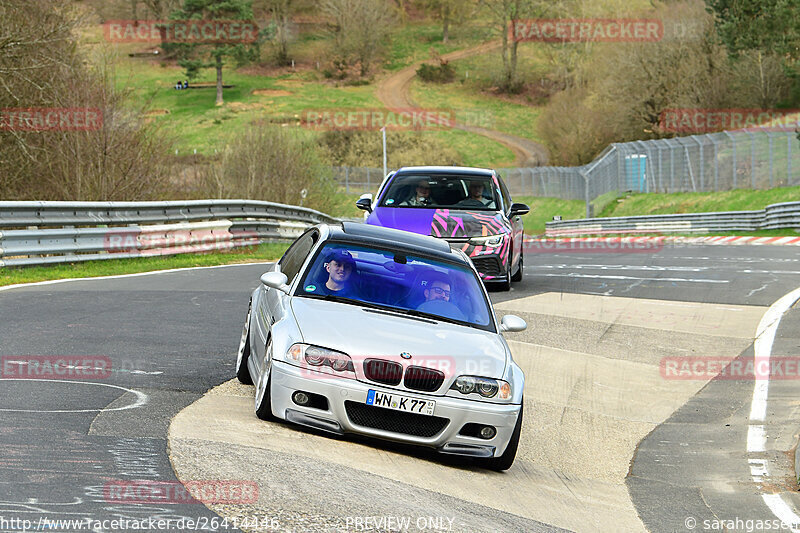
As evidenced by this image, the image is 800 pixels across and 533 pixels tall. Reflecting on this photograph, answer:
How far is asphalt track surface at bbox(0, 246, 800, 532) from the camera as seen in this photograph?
5668 millimetres

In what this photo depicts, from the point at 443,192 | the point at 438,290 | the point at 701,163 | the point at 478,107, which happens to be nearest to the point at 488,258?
the point at 443,192

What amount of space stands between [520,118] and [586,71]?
2134 centimetres

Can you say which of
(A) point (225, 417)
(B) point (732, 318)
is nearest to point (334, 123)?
(B) point (732, 318)

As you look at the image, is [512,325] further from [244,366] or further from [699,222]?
[699,222]

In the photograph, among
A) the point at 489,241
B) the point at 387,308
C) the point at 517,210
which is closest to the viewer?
the point at 387,308

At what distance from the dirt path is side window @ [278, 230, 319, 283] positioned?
84297 millimetres

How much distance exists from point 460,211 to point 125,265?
6894mm

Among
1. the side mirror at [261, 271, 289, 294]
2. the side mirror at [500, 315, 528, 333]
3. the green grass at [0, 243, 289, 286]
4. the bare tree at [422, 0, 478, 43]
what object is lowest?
the green grass at [0, 243, 289, 286]

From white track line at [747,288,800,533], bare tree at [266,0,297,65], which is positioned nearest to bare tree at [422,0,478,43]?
bare tree at [266,0,297,65]

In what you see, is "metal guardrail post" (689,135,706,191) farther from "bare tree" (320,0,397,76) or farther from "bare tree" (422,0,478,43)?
"bare tree" (422,0,478,43)

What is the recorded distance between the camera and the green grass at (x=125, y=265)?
1656 centimetres

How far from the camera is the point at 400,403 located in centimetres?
709

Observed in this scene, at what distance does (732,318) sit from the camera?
1485 centimetres

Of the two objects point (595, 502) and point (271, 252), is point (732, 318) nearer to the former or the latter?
point (595, 502)
